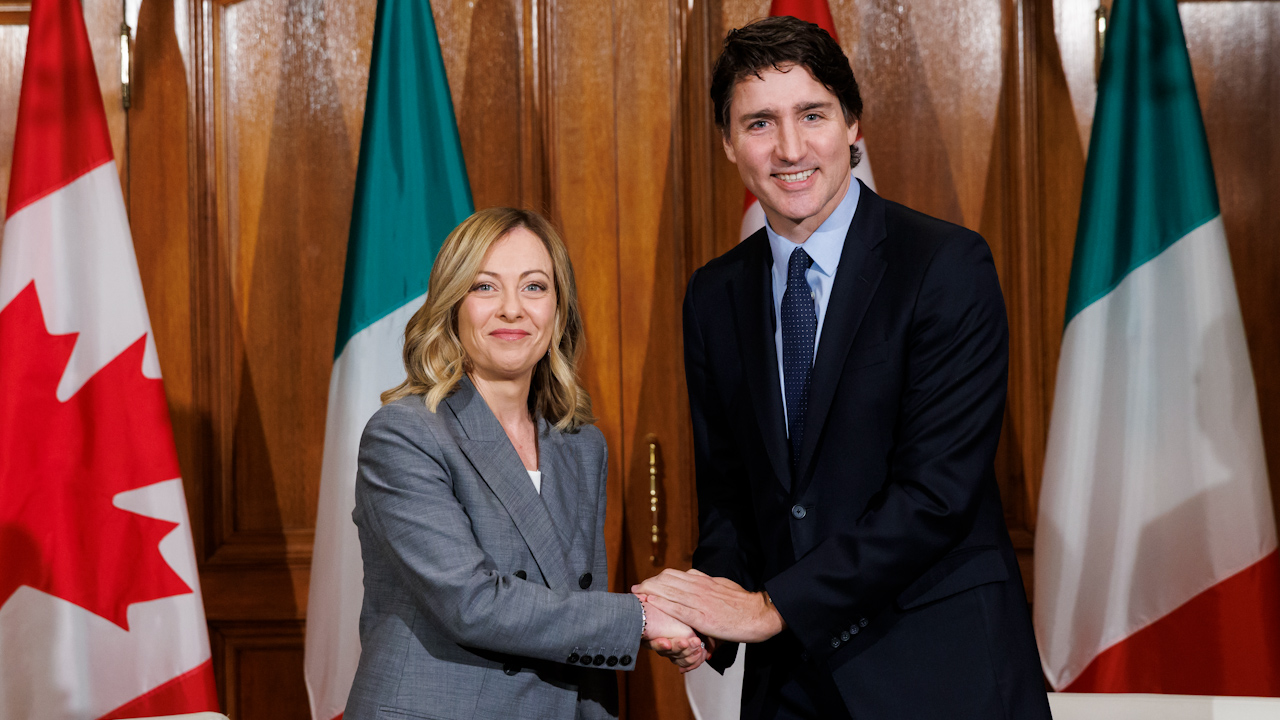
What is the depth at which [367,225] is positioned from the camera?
2.80m

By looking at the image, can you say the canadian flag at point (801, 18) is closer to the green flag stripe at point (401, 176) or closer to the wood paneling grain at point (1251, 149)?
the green flag stripe at point (401, 176)

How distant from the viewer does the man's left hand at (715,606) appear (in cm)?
171

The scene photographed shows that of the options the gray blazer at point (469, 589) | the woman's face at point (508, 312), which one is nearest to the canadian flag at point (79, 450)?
the gray blazer at point (469, 589)

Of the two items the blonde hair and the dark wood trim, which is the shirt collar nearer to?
the blonde hair

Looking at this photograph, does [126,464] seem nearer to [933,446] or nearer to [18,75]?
[18,75]

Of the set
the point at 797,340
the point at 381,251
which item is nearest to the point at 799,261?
the point at 797,340

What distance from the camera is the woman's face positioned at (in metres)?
1.88

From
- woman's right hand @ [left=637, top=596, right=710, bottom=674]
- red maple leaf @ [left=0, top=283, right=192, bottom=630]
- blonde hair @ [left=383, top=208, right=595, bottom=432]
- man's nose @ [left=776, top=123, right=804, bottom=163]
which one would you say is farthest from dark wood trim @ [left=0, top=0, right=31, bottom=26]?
woman's right hand @ [left=637, top=596, right=710, bottom=674]

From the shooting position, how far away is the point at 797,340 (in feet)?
5.68

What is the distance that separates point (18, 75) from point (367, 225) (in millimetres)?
1312

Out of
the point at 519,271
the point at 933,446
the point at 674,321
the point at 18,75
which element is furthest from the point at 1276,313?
the point at 18,75

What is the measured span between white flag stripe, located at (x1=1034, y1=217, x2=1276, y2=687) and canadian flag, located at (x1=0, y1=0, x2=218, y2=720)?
2307 mm

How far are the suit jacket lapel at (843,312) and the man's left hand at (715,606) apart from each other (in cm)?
24

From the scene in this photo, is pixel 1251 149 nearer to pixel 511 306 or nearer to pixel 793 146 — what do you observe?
pixel 793 146
